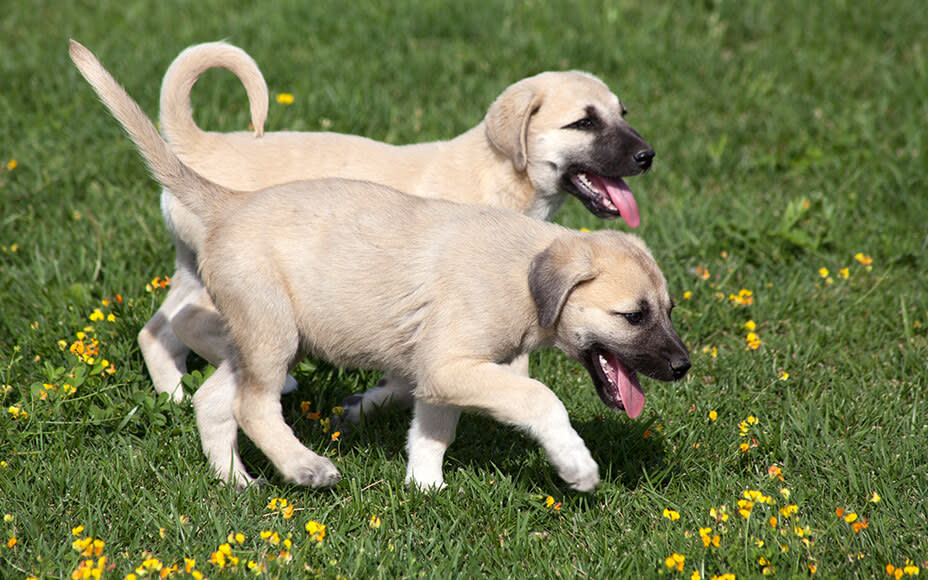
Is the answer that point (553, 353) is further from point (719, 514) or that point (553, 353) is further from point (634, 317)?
point (719, 514)

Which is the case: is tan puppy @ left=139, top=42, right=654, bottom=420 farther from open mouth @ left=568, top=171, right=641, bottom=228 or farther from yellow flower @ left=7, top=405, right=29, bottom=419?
yellow flower @ left=7, top=405, right=29, bottom=419

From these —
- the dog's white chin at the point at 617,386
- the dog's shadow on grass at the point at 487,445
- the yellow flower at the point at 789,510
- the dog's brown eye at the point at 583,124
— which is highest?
the dog's brown eye at the point at 583,124

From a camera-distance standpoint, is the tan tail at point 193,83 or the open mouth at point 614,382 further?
the tan tail at point 193,83

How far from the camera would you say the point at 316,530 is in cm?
347

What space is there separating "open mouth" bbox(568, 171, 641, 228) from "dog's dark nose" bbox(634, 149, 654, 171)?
0.19 meters

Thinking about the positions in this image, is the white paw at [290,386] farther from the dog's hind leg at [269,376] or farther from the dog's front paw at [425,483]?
the dog's front paw at [425,483]

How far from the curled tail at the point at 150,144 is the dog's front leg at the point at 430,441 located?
1231 millimetres

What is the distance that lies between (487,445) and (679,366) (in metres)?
1.06

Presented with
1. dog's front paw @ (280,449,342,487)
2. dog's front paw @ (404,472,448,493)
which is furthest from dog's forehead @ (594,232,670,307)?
dog's front paw @ (280,449,342,487)

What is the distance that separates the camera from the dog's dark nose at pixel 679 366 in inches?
146

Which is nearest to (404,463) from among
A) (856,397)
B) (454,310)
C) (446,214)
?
(454,310)

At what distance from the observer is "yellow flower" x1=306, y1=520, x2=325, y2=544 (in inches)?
135

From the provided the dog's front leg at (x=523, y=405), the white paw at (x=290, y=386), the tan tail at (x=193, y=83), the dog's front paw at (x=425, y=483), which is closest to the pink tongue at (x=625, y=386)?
the dog's front leg at (x=523, y=405)

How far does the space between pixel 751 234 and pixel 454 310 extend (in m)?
2.79
